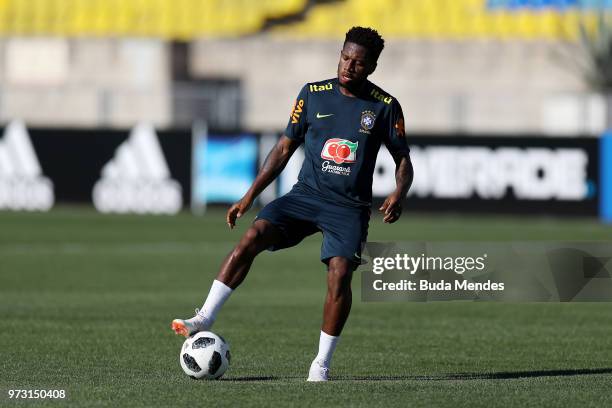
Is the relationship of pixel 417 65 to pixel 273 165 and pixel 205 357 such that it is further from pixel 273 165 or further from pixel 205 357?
pixel 205 357

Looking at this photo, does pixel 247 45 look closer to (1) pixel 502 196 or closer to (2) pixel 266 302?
(1) pixel 502 196

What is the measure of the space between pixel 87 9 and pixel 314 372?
30114 mm

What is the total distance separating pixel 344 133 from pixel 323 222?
58 cm

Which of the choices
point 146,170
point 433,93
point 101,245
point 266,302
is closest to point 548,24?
point 433,93

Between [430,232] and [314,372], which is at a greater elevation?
[314,372]

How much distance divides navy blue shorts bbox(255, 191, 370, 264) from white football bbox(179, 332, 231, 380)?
0.75 m

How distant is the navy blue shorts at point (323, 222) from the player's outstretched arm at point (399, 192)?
0.67 ft

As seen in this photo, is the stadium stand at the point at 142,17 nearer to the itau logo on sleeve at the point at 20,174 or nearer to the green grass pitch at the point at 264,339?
the itau logo on sleeve at the point at 20,174

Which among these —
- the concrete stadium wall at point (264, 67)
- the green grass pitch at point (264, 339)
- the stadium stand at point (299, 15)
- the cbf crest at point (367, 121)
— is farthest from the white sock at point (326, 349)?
the stadium stand at point (299, 15)

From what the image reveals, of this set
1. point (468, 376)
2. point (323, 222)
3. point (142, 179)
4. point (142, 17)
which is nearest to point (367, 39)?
point (323, 222)

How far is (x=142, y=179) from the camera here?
28.8 m

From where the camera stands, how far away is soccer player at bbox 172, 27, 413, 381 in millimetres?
9102

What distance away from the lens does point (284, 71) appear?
36.6 metres

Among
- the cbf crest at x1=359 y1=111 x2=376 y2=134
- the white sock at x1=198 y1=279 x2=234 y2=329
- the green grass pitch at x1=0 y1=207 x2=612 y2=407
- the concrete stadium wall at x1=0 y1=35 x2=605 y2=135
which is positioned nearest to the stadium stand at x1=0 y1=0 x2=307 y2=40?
the concrete stadium wall at x1=0 y1=35 x2=605 y2=135
